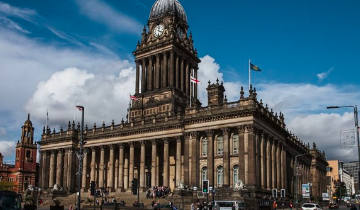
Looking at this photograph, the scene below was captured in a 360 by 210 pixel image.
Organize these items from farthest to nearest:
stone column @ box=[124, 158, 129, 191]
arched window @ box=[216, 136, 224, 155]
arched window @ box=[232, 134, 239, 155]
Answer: stone column @ box=[124, 158, 129, 191] → arched window @ box=[216, 136, 224, 155] → arched window @ box=[232, 134, 239, 155]

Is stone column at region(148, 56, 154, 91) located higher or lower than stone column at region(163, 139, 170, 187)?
higher

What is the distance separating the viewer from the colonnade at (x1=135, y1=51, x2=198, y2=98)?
86.1m

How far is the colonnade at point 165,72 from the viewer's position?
86.1 meters

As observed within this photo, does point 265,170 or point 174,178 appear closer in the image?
→ point 265,170

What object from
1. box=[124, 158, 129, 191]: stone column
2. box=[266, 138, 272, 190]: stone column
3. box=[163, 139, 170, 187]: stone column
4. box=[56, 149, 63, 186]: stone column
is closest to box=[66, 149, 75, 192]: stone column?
box=[56, 149, 63, 186]: stone column

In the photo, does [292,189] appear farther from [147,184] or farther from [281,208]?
[147,184]

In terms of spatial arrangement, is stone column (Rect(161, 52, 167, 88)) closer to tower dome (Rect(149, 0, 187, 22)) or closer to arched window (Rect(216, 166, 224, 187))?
tower dome (Rect(149, 0, 187, 22))

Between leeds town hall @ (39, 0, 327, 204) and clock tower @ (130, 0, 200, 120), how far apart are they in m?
0.21

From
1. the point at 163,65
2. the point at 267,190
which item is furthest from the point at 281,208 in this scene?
the point at 163,65

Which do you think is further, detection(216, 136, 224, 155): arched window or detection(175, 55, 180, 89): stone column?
detection(175, 55, 180, 89): stone column

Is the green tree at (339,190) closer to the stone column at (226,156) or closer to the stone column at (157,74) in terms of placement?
the stone column at (157,74)

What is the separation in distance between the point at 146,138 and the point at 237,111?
1952 cm

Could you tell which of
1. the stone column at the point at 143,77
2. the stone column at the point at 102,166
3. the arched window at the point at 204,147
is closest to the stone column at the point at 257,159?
the arched window at the point at 204,147

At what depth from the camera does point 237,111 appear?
205ft
